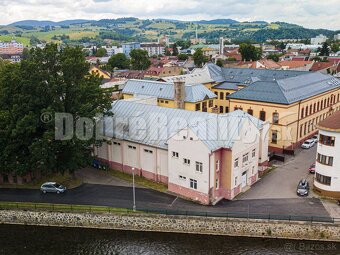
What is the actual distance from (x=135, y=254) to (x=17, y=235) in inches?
547

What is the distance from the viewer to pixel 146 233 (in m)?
39.8

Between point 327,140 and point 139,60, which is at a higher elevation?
point 139,60

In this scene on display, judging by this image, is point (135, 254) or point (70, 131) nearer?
point (135, 254)

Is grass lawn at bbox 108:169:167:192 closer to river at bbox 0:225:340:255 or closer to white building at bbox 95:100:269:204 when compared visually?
white building at bbox 95:100:269:204

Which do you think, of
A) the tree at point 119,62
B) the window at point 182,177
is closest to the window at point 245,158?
the window at point 182,177

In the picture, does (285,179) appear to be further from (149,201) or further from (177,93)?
(177,93)

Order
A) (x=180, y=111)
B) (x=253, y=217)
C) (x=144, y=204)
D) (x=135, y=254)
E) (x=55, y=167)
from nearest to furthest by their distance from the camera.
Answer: (x=135, y=254), (x=253, y=217), (x=144, y=204), (x=55, y=167), (x=180, y=111)

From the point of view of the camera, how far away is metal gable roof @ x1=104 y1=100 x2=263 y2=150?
43.0 meters

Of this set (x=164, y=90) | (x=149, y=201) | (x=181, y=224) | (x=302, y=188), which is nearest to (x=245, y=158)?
(x=302, y=188)

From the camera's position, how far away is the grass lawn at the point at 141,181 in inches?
1848

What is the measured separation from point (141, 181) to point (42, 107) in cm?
1567

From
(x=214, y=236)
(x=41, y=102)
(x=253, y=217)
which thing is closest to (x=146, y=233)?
(x=214, y=236)

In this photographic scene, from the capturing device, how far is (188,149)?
139ft

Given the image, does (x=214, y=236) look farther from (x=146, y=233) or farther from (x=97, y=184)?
(x=97, y=184)
